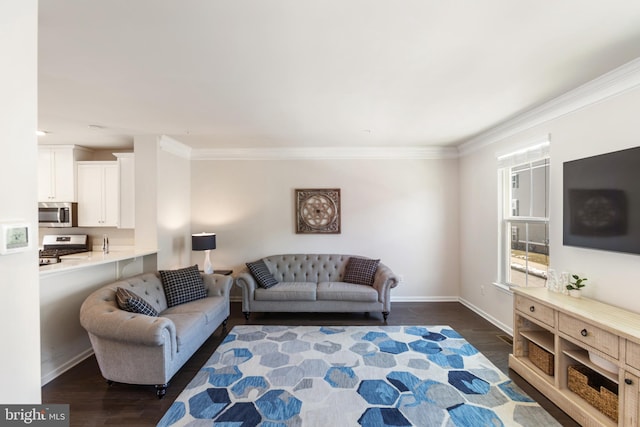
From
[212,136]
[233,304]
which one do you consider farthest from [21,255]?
[233,304]

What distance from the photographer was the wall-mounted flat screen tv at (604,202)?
6.50 ft

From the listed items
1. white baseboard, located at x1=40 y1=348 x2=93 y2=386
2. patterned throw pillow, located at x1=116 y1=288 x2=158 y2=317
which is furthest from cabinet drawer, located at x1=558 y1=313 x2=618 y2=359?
white baseboard, located at x1=40 y1=348 x2=93 y2=386

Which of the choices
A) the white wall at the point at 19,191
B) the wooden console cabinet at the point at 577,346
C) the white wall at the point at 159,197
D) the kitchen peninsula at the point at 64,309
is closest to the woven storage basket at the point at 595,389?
the wooden console cabinet at the point at 577,346

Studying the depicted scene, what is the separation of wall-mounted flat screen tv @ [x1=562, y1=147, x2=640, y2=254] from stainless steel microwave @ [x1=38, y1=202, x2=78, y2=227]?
253 inches

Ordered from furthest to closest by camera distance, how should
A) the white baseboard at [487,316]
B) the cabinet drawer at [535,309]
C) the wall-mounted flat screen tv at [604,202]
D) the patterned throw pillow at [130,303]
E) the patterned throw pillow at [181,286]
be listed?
the white baseboard at [487,316] < the patterned throw pillow at [181,286] < the patterned throw pillow at [130,303] < the cabinet drawer at [535,309] < the wall-mounted flat screen tv at [604,202]

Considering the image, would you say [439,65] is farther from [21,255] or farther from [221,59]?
[21,255]

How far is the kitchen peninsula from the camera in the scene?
2.52 m

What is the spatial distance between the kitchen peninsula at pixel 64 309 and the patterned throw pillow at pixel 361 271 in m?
3.07

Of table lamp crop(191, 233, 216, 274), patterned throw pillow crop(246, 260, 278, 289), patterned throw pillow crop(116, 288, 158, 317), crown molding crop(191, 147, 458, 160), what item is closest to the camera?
patterned throw pillow crop(116, 288, 158, 317)

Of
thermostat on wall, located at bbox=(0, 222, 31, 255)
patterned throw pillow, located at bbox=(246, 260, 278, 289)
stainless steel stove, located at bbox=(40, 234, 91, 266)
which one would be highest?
thermostat on wall, located at bbox=(0, 222, 31, 255)

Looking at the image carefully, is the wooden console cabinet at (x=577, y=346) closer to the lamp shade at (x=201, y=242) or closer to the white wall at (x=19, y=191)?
the white wall at (x=19, y=191)

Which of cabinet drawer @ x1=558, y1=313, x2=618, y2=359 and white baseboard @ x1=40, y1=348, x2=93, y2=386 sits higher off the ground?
cabinet drawer @ x1=558, y1=313, x2=618, y2=359

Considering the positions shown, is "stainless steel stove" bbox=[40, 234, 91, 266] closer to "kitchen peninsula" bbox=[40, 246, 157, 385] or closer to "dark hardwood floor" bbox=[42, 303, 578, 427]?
"kitchen peninsula" bbox=[40, 246, 157, 385]

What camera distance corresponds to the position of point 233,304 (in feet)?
15.2
